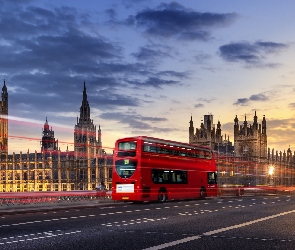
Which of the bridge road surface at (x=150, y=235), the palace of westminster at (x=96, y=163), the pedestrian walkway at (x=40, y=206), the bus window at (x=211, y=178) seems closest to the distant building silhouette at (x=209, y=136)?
the palace of westminster at (x=96, y=163)

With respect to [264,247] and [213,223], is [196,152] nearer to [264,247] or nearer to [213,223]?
[213,223]

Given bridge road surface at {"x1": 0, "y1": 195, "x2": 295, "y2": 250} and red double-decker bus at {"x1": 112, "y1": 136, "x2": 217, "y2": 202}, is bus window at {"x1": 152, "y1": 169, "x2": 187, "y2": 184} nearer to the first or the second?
red double-decker bus at {"x1": 112, "y1": 136, "x2": 217, "y2": 202}

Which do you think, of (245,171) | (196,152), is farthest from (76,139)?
(196,152)

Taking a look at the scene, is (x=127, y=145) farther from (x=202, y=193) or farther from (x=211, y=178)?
(x=211, y=178)

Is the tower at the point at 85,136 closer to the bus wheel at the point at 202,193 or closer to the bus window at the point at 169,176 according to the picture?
the bus wheel at the point at 202,193

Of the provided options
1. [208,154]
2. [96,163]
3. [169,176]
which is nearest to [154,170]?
[169,176]

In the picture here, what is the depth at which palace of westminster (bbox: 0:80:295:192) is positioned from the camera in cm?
11344

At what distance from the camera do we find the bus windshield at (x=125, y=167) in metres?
31.2

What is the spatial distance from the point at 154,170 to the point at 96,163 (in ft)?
257

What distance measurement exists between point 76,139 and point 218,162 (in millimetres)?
40270

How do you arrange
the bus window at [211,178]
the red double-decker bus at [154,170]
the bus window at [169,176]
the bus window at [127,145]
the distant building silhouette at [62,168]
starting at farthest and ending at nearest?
the distant building silhouette at [62,168] → the bus window at [211,178] → the bus window at [169,176] → the bus window at [127,145] → the red double-decker bus at [154,170]

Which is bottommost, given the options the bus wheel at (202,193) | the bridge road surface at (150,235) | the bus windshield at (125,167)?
the bus wheel at (202,193)

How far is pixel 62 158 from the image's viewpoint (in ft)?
387

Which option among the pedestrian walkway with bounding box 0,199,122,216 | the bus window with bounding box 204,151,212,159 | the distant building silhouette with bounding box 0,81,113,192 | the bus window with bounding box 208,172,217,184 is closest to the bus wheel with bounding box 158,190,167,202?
the pedestrian walkway with bounding box 0,199,122,216
